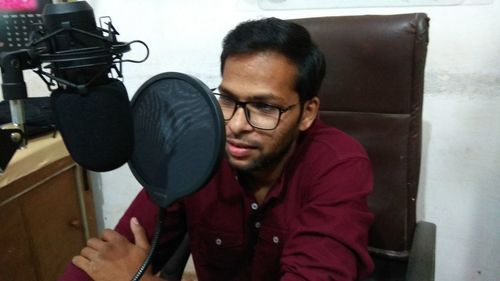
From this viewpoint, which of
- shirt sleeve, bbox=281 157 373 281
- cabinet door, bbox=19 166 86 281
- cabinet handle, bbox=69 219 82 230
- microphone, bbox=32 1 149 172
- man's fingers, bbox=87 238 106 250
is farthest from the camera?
cabinet handle, bbox=69 219 82 230

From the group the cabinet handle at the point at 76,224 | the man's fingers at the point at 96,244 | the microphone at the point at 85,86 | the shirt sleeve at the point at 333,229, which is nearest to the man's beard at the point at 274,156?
the shirt sleeve at the point at 333,229

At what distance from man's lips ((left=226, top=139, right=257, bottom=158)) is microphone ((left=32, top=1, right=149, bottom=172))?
0.39 m

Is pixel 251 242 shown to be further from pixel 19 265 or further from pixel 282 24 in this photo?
pixel 19 265

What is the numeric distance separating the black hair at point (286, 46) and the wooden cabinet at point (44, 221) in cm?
79

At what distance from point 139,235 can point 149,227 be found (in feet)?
0.22

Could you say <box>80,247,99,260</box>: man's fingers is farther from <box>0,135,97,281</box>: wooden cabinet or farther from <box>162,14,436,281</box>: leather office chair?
<box>0,135,97,281</box>: wooden cabinet

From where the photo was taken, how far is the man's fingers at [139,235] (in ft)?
2.79

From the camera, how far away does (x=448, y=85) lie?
4.09 feet

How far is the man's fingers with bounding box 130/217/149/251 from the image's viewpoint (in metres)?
0.85

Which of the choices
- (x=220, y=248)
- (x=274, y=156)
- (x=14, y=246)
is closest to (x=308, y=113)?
(x=274, y=156)

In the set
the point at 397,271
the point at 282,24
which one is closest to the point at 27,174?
the point at 282,24

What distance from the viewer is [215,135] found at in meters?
0.47

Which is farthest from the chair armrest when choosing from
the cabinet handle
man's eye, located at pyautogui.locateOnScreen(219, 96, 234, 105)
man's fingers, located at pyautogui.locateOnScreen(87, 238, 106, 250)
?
the cabinet handle

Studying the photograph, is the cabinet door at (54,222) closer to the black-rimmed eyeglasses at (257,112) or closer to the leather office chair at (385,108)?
the leather office chair at (385,108)
